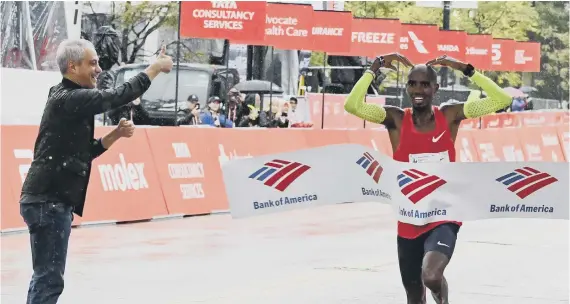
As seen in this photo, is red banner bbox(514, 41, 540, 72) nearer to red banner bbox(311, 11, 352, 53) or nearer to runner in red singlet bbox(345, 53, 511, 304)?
red banner bbox(311, 11, 352, 53)

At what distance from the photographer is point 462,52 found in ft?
123

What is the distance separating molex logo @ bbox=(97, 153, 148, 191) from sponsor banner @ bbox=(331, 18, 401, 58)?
602 inches

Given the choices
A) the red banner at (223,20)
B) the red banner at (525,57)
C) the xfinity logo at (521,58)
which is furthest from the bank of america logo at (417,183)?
the xfinity logo at (521,58)

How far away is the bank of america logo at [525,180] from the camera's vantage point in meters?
8.24

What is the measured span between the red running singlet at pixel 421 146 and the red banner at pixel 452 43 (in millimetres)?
28049

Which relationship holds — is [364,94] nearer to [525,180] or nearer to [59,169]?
[525,180]

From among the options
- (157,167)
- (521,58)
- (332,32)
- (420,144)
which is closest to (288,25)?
(332,32)

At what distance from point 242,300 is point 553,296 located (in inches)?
110

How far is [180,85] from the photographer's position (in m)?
30.5

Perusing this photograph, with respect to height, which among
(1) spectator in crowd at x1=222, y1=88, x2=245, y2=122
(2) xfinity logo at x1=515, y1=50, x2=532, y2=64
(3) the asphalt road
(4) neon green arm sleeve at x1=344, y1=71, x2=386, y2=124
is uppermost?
(2) xfinity logo at x1=515, y1=50, x2=532, y2=64

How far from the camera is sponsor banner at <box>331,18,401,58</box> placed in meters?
32.2

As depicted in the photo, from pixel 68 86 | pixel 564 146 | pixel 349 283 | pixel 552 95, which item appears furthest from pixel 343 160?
pixel 552 95

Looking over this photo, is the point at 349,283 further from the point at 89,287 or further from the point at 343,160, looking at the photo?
the point at 343,160

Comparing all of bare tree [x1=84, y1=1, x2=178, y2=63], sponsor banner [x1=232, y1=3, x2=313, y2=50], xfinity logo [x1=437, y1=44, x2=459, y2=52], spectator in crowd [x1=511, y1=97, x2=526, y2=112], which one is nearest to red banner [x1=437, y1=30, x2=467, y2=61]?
xfinity logo [x1=437, y1=44, x2=459, y2=52]
